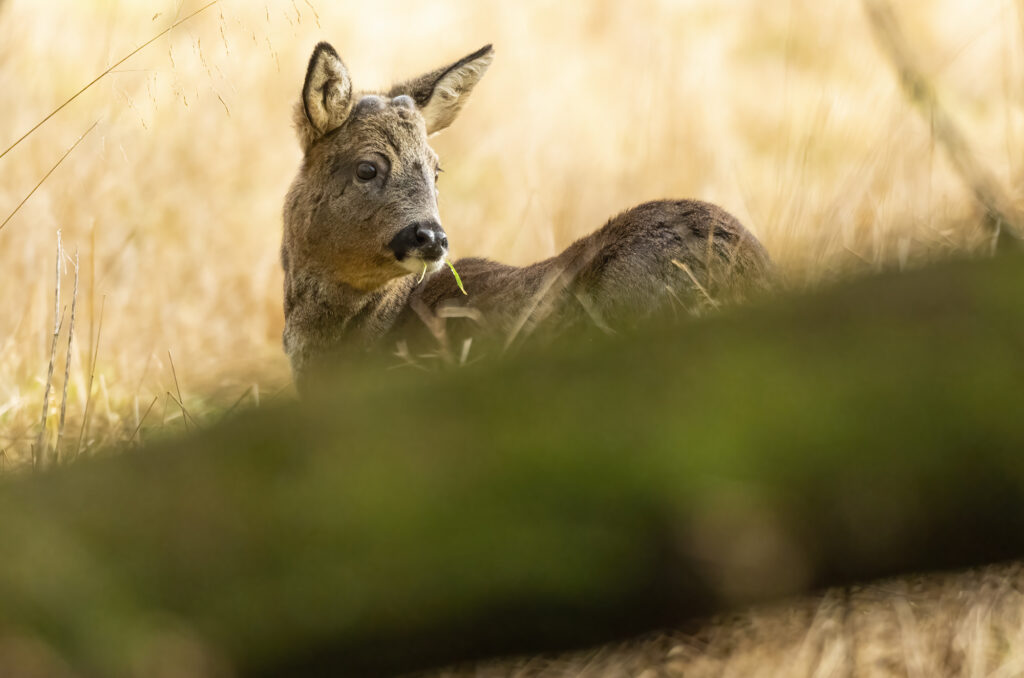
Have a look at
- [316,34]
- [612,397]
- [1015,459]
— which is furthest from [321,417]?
[316,34]

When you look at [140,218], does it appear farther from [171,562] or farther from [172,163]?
[171,562]

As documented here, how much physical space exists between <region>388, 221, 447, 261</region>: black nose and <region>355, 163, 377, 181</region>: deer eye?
327 millimetres

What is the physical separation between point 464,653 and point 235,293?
238 inches

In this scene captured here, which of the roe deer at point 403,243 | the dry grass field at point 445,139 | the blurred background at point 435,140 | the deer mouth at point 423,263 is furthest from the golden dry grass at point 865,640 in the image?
the blurred background at point 435,140

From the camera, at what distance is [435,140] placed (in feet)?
25.9

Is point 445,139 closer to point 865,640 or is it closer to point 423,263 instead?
point 423,263

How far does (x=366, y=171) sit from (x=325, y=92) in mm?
325

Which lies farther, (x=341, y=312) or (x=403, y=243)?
(x=341, y=312)

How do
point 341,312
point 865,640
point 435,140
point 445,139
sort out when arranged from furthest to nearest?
point 445,139 < point 435,140 < point 341,312 < point 865,640

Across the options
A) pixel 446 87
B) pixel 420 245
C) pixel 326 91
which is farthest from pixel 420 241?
pixel 446 87

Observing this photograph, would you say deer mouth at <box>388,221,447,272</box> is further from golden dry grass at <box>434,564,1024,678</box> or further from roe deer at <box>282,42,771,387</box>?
golden dry grass at <box>434,564,1024,678</box>

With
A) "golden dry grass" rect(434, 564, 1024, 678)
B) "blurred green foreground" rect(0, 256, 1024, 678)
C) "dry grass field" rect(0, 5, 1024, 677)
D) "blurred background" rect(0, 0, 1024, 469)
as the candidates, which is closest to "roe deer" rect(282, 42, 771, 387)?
"dry grass field" rect(0, 5, 1024, 677)

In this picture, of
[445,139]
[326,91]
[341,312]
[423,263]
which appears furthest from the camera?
[445,139]

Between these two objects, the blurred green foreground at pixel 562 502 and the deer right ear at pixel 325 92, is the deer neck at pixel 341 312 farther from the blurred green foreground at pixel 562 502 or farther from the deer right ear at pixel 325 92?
the blurred green foreground at pixel 562 502
